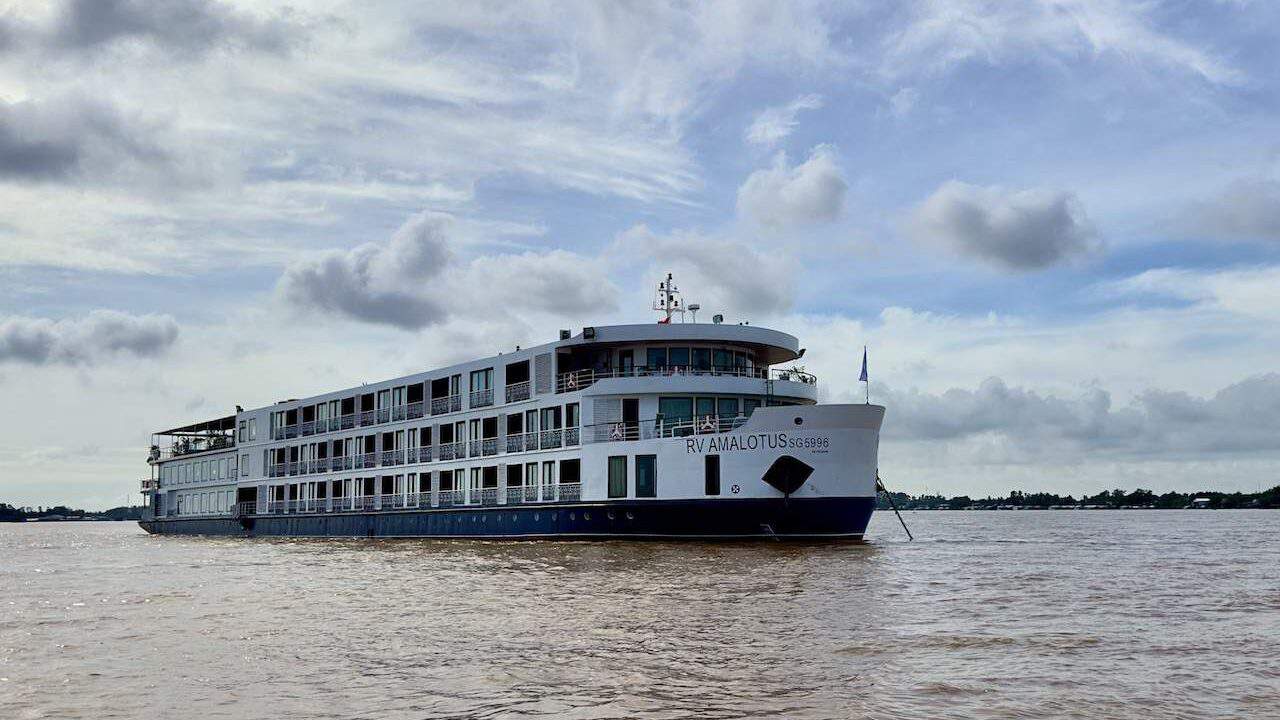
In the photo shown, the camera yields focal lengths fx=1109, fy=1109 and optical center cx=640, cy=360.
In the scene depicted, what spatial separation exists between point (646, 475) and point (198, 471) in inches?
1662

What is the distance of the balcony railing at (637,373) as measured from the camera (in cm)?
4072

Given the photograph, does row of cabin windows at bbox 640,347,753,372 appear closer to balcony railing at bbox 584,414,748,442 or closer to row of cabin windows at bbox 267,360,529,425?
balcony railing at bbox 584,414,748,442

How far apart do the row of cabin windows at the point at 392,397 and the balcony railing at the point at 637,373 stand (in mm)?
3104

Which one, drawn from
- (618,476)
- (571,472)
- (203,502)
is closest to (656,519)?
(618,476)

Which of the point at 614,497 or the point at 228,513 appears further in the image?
the point at 228,513

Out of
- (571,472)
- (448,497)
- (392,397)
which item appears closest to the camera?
(571,472)

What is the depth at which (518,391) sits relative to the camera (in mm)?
44500

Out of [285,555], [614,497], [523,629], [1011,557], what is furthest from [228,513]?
[523,629]

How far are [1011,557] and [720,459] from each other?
9749 millimetres

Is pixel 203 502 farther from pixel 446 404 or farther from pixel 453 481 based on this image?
pixel 453 481

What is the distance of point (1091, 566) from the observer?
3070cm

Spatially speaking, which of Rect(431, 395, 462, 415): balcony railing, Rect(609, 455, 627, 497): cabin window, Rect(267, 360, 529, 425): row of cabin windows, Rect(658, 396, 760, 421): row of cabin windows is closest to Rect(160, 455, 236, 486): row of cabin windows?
Rect(267, 360, 529, 425): row of cabin windows

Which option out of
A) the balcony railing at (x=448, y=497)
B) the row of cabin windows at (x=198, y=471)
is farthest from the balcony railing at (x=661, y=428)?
the row of cabin windows at (x=198, y=471)

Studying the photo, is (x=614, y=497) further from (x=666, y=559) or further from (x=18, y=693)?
(x=18, y=693)
